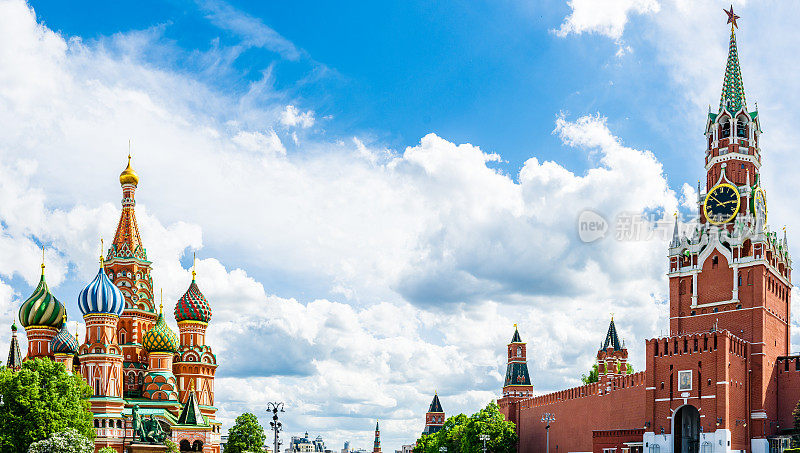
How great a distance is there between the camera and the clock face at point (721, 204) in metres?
80.4

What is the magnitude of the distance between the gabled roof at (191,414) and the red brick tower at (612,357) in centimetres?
4120

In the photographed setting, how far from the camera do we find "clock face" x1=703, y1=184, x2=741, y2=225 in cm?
8044

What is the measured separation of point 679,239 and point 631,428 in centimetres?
1880

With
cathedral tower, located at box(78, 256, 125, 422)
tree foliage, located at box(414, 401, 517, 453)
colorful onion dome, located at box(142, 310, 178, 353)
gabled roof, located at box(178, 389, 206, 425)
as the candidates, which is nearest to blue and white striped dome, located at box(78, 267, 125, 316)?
cathedral tower, located at box(78, 256, 125, 422)

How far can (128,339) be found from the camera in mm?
90938

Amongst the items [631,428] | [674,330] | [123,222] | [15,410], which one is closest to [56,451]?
[15,410]

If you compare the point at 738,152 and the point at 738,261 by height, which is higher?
the point at 738,152

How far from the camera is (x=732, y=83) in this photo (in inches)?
3393

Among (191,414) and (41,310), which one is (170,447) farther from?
(41,310)

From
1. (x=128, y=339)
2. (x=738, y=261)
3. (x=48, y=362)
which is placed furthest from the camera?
(x=128, y=339)

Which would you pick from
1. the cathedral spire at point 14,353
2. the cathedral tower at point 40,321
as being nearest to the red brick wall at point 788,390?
the cathedral tower at point 40,321

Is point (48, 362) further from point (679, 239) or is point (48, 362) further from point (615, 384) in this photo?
point (679, 239)

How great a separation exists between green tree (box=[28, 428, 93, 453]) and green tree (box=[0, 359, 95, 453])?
102cm

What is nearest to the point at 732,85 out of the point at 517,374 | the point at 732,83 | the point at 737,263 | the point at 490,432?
the point at 732,83
